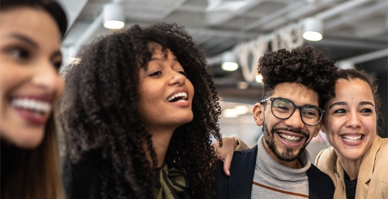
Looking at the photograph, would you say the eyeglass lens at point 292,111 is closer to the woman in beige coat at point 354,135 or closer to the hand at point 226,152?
the woman in beige coat at point 354,135

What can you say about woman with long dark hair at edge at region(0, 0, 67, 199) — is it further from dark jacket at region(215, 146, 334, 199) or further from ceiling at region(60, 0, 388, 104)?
ceiling at region(60, 0, 388, 104)

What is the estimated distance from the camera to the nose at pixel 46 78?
1.11m

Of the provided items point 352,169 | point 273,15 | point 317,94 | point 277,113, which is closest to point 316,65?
point 317,94

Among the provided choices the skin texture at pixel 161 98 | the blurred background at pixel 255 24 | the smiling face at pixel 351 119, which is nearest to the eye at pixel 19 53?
the skin texture at pixel 161 98

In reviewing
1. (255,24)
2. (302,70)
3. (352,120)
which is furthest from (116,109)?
(255,24)

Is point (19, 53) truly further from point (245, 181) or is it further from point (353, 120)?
point (353, 120)

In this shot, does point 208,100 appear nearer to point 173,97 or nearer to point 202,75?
point 202,75

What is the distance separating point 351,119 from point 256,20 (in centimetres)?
581

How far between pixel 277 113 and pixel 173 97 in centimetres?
63

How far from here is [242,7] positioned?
6957 millimetres

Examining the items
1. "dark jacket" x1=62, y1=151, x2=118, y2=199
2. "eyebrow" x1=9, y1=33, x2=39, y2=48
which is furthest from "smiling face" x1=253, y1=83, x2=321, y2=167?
"eyebrow" x1=9, y1=33, x2=39, y2=48

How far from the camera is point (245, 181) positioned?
85.9 inches

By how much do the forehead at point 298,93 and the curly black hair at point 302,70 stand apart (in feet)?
0.07

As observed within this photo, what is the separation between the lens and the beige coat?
2.17 metres
